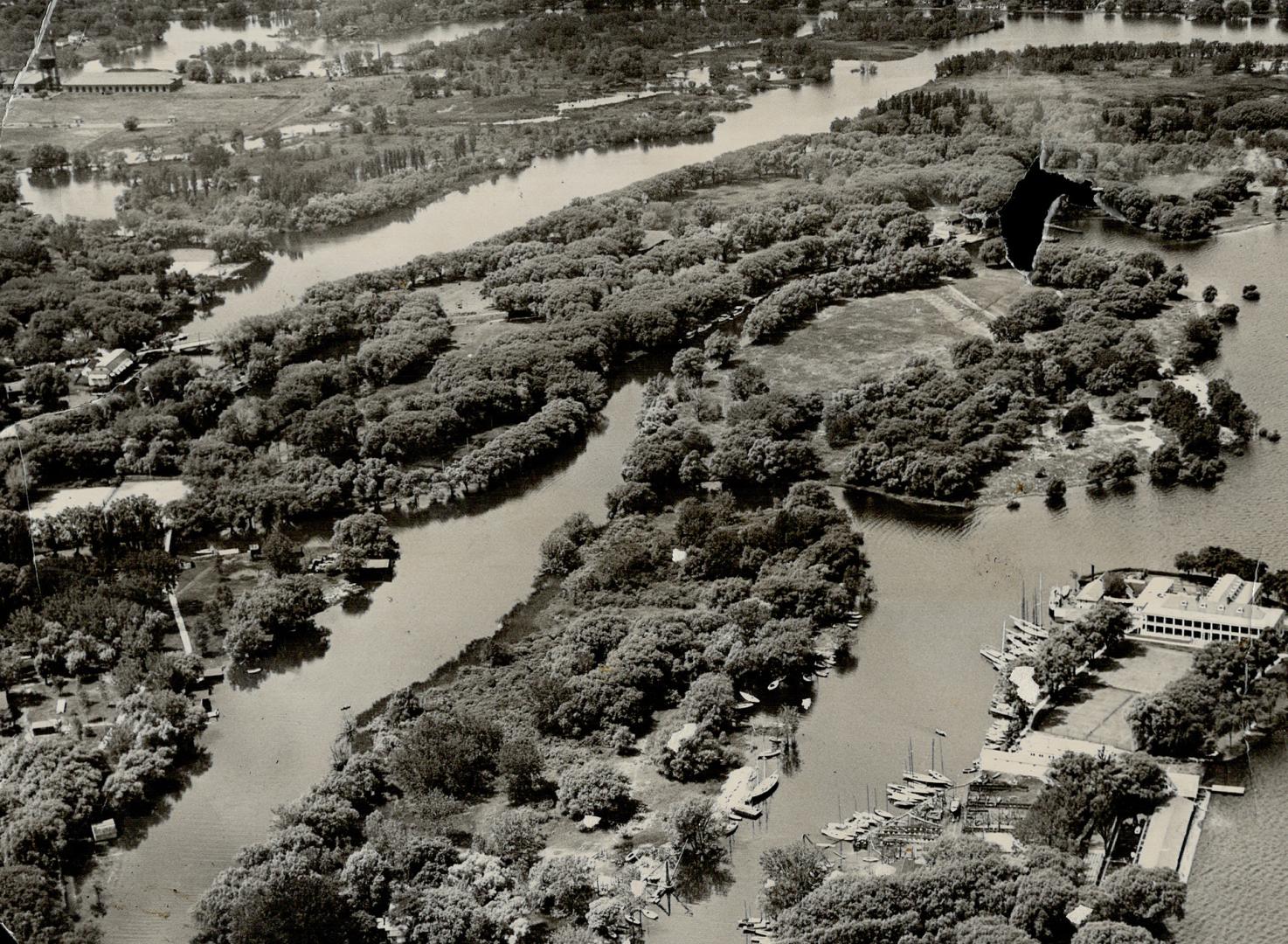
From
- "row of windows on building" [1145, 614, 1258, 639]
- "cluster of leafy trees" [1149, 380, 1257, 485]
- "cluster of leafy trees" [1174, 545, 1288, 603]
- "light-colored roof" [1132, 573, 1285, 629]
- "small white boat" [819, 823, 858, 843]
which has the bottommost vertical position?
"small white boat" [819, 823, 858, 843]

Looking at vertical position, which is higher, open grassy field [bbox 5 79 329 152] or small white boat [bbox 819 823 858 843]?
open grassy field [bbox 5 79 329 152]

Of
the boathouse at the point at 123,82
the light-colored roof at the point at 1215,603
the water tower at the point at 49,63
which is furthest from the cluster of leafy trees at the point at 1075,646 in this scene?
the boathouse at the point at 123,82

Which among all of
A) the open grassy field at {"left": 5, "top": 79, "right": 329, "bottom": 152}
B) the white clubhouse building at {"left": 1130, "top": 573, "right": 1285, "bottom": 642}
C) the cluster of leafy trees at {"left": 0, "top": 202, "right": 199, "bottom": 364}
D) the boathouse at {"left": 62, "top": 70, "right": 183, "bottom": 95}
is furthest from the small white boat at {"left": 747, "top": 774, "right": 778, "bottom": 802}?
the open grassy field at {"left": 5, "top": 79, "right": 329, "bottom": 152}

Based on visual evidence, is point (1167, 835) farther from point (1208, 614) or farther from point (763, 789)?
point (1208, 614)

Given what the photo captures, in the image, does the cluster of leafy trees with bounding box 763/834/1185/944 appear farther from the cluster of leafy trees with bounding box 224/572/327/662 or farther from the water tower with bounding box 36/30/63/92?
the water tower with bounding box 36/30/63/92

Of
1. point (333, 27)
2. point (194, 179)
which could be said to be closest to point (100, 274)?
point (194, 179)

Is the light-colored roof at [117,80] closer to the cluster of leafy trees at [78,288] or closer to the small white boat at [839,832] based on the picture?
the cluster of leafy trees at [78,288]
